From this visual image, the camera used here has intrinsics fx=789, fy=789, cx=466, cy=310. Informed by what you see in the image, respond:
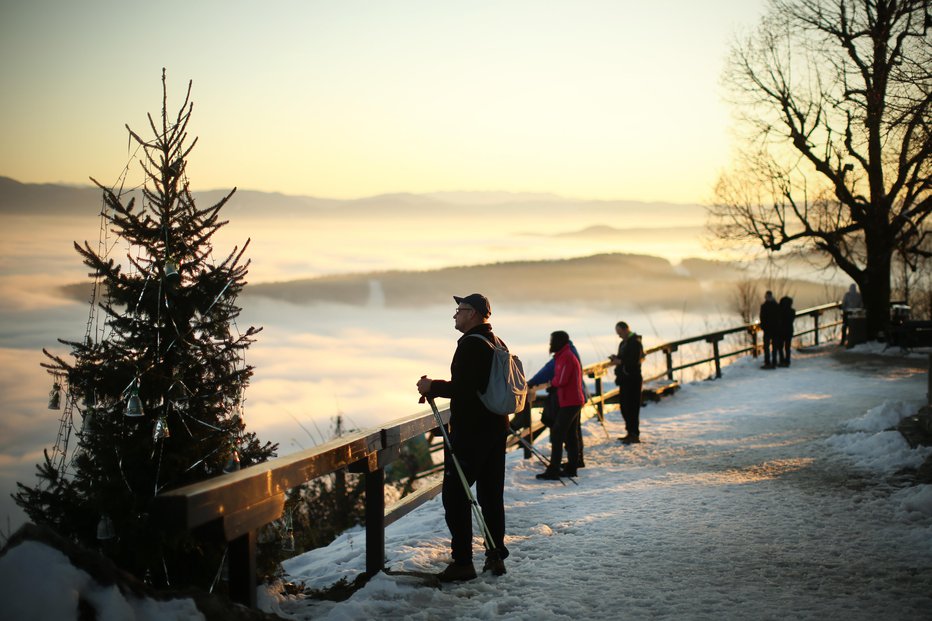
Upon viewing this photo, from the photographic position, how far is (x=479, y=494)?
604 cm

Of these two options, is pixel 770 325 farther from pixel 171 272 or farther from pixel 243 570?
pixel 243 570

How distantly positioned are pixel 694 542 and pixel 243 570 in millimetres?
4040

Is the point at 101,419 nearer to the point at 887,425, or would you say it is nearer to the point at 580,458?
the point at 580,458

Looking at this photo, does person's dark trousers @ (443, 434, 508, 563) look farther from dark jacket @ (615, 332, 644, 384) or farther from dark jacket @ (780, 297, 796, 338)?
dark jacket @ (780, 297, 796, 338)

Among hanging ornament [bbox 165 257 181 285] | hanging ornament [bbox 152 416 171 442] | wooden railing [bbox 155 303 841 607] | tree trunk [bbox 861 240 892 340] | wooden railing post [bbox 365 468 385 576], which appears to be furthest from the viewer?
tree trunk [bbox 861 240 892 340]

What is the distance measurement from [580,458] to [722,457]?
212 centimetres

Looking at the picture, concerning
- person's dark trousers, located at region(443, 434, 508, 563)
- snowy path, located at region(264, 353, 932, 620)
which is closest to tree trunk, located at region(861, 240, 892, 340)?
snowy path, located at region(264, 353, 932, 620)

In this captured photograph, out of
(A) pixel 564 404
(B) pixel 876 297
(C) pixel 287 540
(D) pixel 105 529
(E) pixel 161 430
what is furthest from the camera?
(B) pixel 876 297

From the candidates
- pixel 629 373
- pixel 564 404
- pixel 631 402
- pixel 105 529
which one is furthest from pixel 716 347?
pixel 105 529

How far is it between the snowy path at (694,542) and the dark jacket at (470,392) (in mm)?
1044

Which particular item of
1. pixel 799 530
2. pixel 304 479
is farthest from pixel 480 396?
pixel 799 530

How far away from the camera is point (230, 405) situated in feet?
20.3

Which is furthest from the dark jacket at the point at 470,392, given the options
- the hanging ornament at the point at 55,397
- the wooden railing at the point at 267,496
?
the hanging ornament at the point at 55,397

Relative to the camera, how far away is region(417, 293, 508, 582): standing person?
5.64 meters
